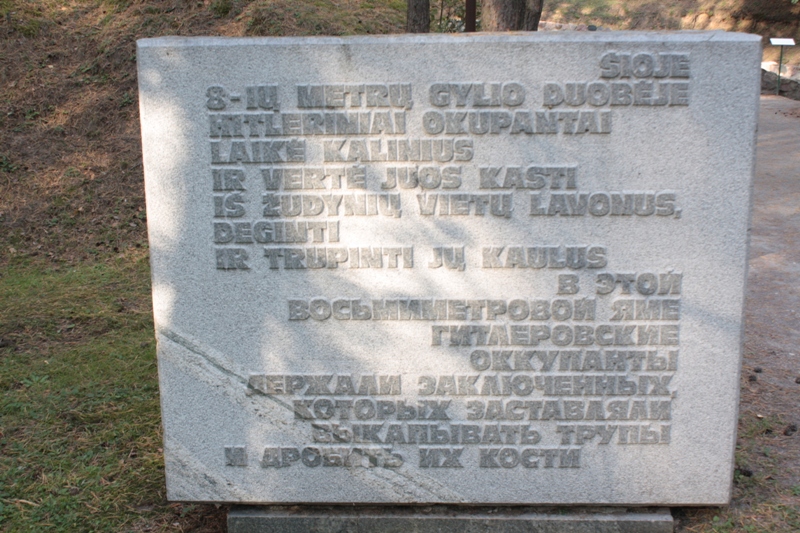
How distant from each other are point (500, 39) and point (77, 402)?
335 centimetres

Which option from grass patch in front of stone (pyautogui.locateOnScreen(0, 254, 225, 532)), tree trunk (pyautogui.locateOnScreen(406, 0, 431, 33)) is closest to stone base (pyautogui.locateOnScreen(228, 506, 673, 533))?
grass patch in front of stone (pyautogui.locateOnScreen(0, 254, 225, 532))

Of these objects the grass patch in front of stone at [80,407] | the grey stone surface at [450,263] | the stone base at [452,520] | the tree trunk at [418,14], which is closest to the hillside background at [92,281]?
the grass patch in front of stone at [80,407]

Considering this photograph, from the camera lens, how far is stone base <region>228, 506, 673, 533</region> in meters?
3.24

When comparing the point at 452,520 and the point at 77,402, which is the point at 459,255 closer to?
the point at 452,520

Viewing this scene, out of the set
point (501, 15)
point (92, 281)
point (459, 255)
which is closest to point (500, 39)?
point (459, 255)

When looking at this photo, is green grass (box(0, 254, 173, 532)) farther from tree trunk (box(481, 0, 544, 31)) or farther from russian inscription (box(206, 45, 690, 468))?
tree trunk (box(481, 0, 544, 31))

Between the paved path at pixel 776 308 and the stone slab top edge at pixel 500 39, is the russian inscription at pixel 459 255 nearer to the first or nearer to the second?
the stone slab top edge at pixel 500 39

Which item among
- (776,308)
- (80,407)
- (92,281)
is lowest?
(80,407)

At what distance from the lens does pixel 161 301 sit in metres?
3.20

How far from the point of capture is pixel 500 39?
2951 mm

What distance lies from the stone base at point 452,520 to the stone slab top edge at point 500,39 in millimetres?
2037

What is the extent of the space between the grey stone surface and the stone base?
8cm

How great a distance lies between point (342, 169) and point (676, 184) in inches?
54.4

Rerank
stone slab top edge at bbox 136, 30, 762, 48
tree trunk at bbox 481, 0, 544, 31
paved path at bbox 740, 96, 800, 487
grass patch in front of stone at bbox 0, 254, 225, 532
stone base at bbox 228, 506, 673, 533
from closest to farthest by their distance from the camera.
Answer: stone slab top edge at bbox 136, 30, 762, 48 < stone base at bbox 228, 506, 673, 533 < grass patch in front of stone at bbox 0, 254, 225, 532 < paved path at bbox 740, 96, 800, 487 < tree trunk at bbox 481, 0, 544, 31
